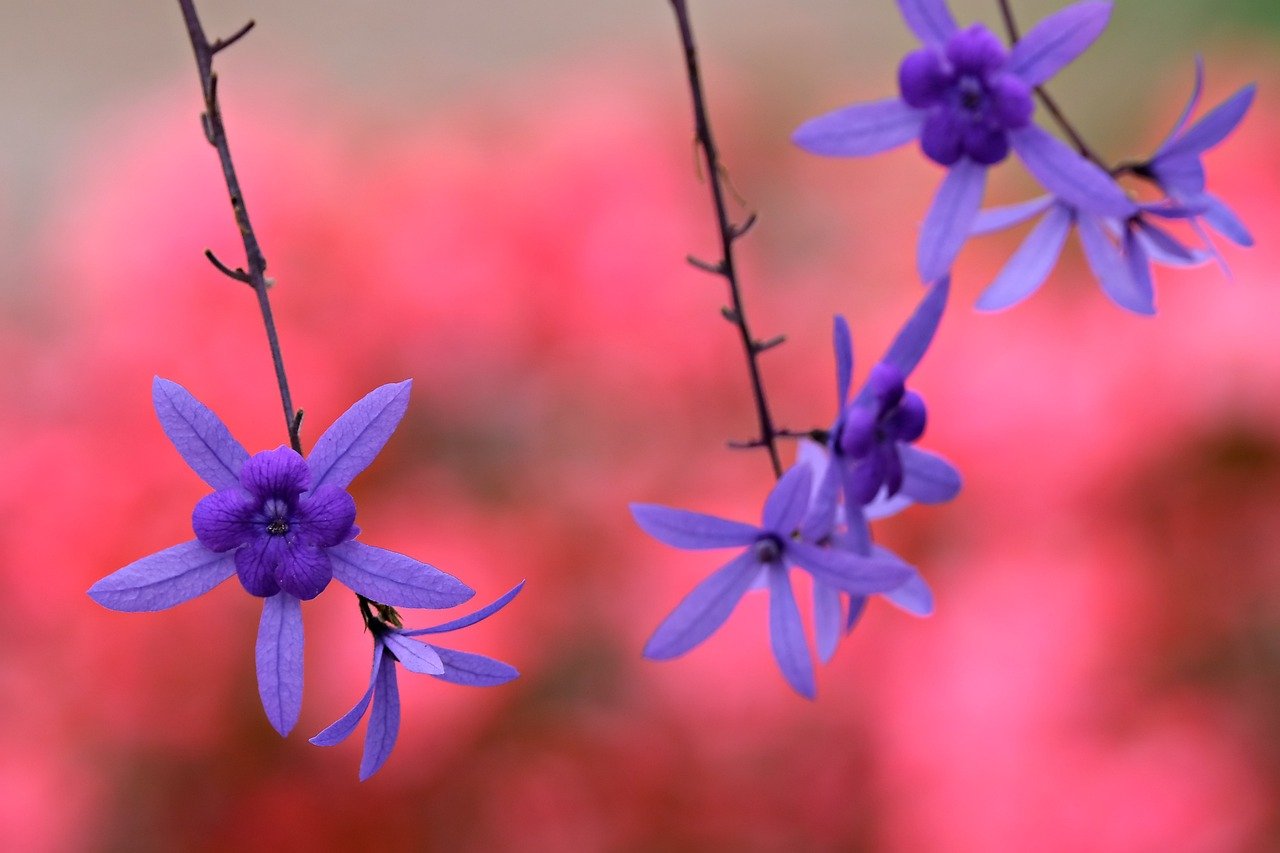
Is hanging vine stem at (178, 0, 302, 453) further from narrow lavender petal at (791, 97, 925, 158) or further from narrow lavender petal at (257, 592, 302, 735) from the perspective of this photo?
narrow lavender petal at (791, 97, 925, 158)

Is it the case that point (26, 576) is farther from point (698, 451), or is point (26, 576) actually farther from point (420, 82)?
point (420, 82)

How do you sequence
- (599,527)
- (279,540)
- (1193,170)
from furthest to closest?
(599,527) → (1193,170) → (279,540)

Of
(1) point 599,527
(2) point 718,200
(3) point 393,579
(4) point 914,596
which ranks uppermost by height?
(2) point 718,200

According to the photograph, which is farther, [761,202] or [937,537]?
[761,202]

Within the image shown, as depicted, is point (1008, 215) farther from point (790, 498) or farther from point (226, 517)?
point (226, 517)

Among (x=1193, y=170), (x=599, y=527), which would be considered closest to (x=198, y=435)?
(x=1193, y=170)

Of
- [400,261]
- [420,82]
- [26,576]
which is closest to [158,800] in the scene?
[26,576]

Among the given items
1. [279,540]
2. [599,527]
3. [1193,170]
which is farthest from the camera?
[599,527]
